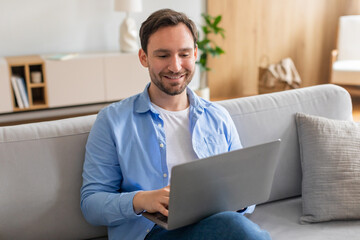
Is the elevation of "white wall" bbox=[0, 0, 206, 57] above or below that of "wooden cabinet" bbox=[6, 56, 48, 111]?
above

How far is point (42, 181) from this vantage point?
1.82 metres

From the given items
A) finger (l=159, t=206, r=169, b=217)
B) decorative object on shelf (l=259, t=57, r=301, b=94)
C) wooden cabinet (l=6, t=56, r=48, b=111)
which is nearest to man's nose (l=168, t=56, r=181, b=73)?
finger (l=159, t=206, r=169, b=217)

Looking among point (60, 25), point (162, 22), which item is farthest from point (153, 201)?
point (60, 25)

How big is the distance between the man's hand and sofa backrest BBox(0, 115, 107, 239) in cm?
34

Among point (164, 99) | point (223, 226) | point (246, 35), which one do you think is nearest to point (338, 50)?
point (246, 35)

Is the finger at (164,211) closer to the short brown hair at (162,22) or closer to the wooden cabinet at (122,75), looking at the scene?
the short brown hair at (162,22)

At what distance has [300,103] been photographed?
2.24 metres

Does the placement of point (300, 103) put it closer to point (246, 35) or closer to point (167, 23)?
point (167, 23)

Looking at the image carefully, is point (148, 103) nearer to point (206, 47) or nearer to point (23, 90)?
point (23, 90)

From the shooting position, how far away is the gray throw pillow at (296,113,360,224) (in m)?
1.97

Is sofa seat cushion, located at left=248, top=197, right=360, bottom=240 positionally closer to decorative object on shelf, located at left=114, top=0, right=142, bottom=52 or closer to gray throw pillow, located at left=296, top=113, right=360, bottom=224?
gray throw pillow, located at left=296, top=113, right=360, bottom=224

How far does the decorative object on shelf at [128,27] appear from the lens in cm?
450

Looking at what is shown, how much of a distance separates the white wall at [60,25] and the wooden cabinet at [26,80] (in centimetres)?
21

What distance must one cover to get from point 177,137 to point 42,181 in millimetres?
503
